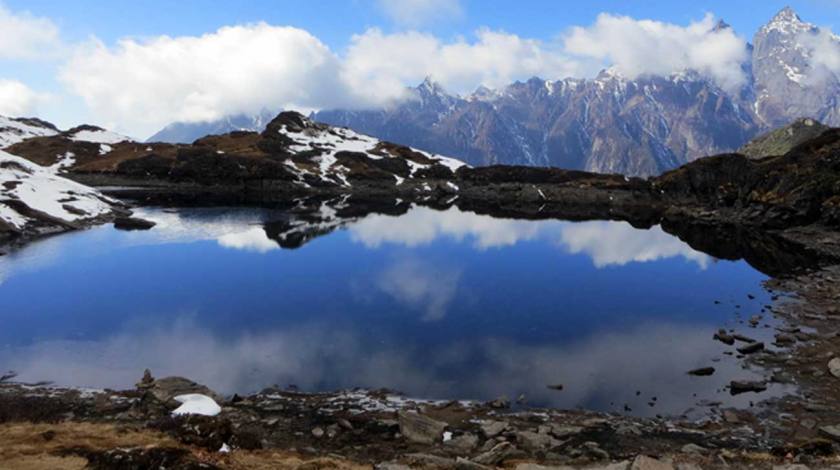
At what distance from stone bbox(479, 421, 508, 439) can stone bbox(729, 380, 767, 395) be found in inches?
639

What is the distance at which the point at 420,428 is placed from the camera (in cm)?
2638

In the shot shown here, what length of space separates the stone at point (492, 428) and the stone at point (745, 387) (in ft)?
53.3

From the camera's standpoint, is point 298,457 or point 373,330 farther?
point 373,330

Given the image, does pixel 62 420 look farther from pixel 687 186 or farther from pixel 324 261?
pixel 687 186

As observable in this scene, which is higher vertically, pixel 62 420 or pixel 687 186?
pixel 687 186

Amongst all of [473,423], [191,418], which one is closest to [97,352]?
[191,418]

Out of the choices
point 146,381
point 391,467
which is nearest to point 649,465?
point 391,467

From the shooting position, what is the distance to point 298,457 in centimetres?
2253

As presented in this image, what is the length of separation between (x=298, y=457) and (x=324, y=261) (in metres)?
53.7

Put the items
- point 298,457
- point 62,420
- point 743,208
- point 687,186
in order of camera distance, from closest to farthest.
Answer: point 298,457 → point 62,420 → point 743,208 → point 687,186

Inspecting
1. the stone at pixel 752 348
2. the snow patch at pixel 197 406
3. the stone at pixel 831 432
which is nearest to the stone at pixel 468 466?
the snow patch at pixel 197 406

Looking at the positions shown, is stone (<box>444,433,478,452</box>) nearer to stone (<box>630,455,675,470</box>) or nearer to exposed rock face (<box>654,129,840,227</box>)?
stone (<box>630,455,675,470</box>)

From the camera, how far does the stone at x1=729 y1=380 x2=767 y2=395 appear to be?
33188 millimetres

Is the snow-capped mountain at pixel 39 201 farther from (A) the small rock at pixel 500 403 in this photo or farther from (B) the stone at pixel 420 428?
(A) the small rock at pixel 500 403
